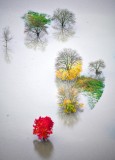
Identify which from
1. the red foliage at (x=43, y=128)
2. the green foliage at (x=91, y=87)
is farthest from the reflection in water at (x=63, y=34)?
the red foliage at (x=43, y=128)

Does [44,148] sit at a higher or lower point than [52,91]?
lower

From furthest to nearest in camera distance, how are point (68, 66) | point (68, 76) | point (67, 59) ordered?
point (67, 59) → point (68, 66) → point (68, 76)

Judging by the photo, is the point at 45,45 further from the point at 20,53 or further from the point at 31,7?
the point at 31,7

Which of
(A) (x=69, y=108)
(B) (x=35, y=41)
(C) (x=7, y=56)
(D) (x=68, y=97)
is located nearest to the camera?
(A) (x=69, y=108)

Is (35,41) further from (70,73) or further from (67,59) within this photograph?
(70,73)

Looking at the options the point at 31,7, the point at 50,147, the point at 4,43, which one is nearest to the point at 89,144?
the point at 50,147

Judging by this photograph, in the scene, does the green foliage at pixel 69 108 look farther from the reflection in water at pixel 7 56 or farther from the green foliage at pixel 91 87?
the reflection in water at pixel 7 56

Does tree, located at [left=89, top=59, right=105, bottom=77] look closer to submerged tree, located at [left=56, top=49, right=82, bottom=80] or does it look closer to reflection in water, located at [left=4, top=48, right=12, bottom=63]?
submerged tree, located at [left=56, top=49, right=82, bottom=80]

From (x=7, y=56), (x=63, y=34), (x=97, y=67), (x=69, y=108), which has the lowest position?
(x=69, y=108)

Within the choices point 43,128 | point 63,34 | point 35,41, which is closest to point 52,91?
point 43,128
